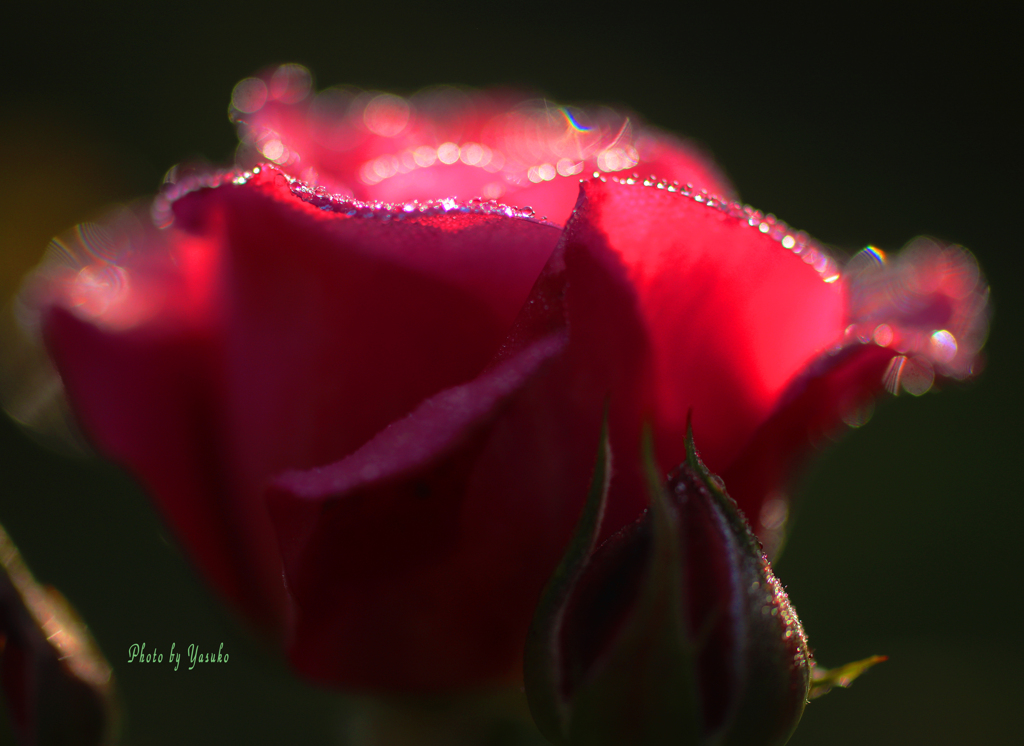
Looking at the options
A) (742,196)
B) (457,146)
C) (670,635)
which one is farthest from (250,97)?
(742,196)

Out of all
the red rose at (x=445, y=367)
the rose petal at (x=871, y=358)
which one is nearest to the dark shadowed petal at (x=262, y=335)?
the red rose at (x=445, y=367)

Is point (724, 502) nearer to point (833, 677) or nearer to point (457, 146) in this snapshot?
point (833, 677)

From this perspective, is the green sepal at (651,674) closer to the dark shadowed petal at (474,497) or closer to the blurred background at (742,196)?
the dark shadowed petal at (474,497)

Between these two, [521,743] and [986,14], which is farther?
[986,14]

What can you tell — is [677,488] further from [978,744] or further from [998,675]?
[998,675]

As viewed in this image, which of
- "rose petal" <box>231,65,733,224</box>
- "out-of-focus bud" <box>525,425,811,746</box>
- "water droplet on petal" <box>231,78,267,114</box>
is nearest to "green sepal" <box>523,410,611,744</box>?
"out-of-focus bud" <box>525,425,811,746</box>

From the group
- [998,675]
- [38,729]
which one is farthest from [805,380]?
[998,675]

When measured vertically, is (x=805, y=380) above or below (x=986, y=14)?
below

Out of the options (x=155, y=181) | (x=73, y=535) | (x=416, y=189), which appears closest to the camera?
(x=416, y=189)
